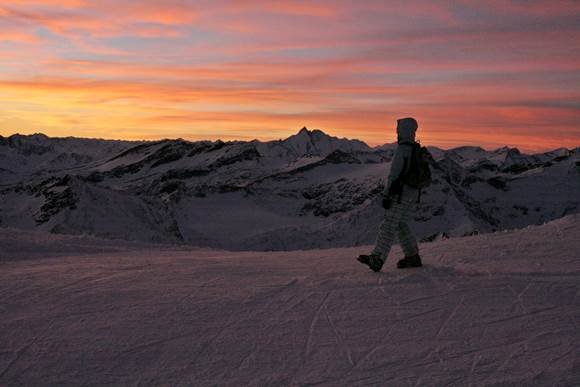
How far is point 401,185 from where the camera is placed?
854cm

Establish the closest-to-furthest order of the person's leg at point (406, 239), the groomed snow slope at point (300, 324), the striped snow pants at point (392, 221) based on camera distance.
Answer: the groomed snow slope at point (300, 324) < the striped snow pants at point (392, 221) < the person's leg at point (406, 239)

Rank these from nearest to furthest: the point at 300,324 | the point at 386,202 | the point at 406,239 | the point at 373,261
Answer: the point at 300,324 → the point at 386,202 → the point at 373,261 → the point at 406,239

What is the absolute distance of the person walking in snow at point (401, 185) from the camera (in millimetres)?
8555

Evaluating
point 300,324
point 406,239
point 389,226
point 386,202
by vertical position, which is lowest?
point 300,324

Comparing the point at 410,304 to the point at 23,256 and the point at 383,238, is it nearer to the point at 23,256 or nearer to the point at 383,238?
the point at 383,238

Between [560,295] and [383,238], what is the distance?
2.35 m

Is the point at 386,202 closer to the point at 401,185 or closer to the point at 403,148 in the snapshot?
the point at 401,185

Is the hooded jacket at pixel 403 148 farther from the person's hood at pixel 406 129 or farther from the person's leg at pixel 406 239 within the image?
the person's leg at pixel 406 239

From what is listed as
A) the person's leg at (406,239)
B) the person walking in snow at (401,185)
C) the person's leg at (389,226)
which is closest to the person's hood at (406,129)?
the person walking in snow at (401,185)

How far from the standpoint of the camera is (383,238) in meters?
8.59

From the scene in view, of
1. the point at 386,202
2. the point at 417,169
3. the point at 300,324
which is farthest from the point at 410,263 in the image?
the point at 300,324

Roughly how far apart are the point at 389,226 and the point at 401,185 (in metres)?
0.58

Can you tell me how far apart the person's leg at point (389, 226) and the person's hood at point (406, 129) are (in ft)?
2.81

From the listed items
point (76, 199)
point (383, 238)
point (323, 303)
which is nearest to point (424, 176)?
point (383, 238)
